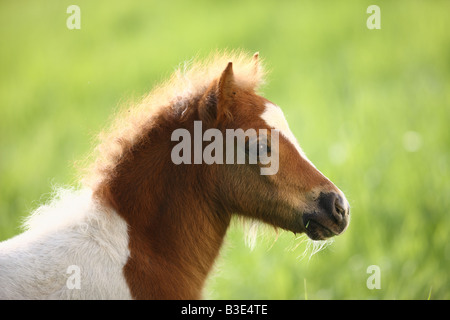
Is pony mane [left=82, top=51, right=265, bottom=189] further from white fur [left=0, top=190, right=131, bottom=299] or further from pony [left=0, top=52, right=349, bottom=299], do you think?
white fur [left=0, top=190, right=131, bottom=299]

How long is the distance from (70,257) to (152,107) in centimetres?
105

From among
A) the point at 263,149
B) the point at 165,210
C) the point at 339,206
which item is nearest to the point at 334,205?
the point at 339,206

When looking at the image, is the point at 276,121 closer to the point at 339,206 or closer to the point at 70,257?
the point at 339,206

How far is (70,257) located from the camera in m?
2.76

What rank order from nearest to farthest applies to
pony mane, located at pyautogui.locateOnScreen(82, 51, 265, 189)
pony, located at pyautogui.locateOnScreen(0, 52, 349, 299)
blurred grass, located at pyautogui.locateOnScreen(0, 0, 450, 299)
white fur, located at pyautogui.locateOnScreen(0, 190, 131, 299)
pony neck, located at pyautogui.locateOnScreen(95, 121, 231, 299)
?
white fur, located at pyautogui.locateOnScreen(0, 190, 131, 299) → pony, located at pyautogui.locateOnScreen(0, 52, 349, 299) → pony neck, located at pyautogui.locateOnScreen(95, 121, 231, 299) → pony mane, located at pyautogui.locateOnScreen(82, 51, 265, 189) → blurred grass, located at pyautogui.locateOnScreen(0, 0, 450, 299)

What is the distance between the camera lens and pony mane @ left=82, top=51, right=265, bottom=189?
314 centimetres

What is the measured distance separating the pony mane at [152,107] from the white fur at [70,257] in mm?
262

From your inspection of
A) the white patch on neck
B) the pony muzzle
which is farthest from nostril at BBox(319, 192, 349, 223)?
the white patch on neck

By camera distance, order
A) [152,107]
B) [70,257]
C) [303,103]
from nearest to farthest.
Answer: [70,257] < [152,107] < [303,103]

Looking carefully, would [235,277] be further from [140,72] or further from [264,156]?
[140,72]

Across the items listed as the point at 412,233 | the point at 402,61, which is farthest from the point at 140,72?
the point at 412,233

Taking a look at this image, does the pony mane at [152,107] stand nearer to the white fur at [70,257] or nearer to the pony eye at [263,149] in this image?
the white fur at [70,257]

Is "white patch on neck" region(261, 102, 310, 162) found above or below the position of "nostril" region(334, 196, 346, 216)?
above

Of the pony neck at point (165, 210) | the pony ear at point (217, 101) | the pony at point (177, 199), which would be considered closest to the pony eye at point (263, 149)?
the pony at point (177, 199)
